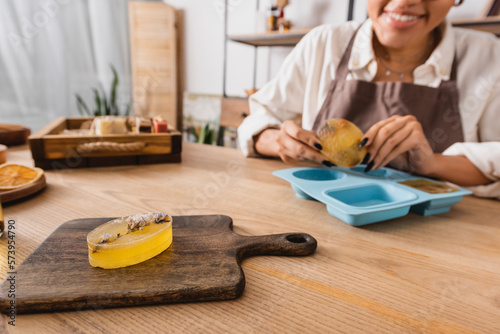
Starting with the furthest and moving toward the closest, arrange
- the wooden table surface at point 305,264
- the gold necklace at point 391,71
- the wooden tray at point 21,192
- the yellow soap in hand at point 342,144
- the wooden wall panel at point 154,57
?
1. the wooden wall panel at point 154,57
2. the gold necklace at point 391,71
3. the yellow soap in hand at point 342,144
4. the wooden tray at point 21,192
5. the wooden table surface at point 305,264

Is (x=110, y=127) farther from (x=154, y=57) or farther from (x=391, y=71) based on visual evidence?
(x=154, y=57)

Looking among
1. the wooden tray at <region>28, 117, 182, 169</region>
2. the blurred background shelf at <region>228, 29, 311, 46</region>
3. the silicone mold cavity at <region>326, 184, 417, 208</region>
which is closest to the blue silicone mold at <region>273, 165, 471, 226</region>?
the silicone mold cavity at <region>326, 184, 417, 208</region>

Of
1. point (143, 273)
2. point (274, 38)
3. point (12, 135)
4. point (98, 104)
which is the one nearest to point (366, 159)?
point (143, 273)

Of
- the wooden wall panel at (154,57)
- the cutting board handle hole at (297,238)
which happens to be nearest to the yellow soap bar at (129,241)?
the cutting board handle hole at (297,238)

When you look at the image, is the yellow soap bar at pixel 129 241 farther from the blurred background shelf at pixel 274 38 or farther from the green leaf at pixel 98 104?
the green leaf at pixel 98 104

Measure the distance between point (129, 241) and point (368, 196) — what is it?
57 cm

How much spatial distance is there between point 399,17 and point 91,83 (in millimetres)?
2990

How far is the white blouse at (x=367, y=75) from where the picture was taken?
1.19m

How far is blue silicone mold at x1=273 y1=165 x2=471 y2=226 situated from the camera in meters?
0.62

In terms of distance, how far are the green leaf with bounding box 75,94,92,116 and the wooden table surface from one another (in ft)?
7.34

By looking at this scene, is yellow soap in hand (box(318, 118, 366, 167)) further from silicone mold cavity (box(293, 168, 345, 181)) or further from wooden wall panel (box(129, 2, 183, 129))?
wooden wall panel (box(129, 2, 183, 129))

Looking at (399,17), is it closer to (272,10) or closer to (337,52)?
(337,52)

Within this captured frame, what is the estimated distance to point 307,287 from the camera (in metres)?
0.44

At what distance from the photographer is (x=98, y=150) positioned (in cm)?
101
